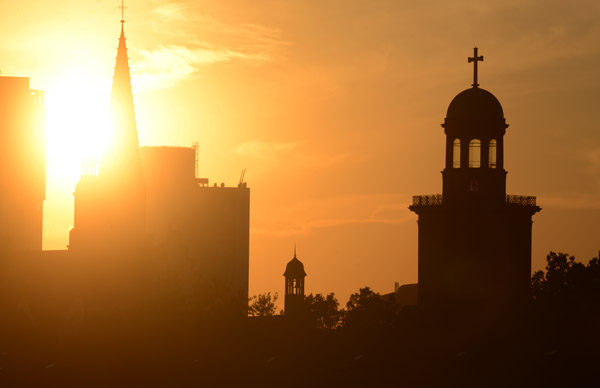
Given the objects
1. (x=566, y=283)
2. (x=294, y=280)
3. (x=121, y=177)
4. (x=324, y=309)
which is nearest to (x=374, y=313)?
(x=566, y=283)

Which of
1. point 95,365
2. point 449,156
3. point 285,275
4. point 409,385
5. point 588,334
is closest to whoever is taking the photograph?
point 409,385

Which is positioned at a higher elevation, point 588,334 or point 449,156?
point 449,156

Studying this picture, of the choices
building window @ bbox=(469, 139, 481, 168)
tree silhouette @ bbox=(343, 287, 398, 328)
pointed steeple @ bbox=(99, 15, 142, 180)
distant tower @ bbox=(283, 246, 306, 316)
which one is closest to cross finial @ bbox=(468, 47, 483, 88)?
building window @ bbox=(469, 139, 481, 168)

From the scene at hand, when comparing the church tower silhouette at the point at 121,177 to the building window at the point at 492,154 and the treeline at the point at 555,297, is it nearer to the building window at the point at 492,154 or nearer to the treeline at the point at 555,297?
the treeline at the point at 555,297

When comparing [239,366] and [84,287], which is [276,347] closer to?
[239,366]

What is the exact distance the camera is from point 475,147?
95250 millimetres

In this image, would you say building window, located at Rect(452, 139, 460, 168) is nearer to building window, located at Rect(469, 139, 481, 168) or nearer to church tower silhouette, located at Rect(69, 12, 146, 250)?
building window, located at Rect(469, 139, 481, 168)

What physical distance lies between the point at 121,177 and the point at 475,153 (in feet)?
189

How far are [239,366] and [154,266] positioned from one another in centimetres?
8052

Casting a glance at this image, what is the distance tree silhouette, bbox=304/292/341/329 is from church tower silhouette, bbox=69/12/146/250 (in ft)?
96.8

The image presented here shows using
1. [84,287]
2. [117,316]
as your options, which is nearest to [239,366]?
[117,316]

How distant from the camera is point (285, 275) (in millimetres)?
196750

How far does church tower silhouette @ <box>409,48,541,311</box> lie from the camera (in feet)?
311

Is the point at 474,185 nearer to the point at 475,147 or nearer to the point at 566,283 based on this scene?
the point at 475,147
